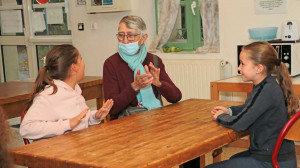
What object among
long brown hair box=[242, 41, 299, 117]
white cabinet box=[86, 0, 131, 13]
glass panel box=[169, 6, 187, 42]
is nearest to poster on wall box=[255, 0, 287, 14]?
glass panel box=[169, 6, 187, 42]

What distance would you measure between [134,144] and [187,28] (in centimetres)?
323

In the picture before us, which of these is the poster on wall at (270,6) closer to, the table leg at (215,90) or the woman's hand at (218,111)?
the table leg at (215,90)

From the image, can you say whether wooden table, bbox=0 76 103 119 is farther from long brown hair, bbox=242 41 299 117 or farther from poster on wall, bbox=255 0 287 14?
long brown hair, bbox=242 41 299 117

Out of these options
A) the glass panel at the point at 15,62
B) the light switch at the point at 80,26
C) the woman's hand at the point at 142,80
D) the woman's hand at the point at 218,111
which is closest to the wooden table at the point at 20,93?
the woman's hand at the point at 142,80

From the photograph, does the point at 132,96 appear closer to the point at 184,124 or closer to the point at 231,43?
the point at 184,124

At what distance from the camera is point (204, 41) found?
488cm

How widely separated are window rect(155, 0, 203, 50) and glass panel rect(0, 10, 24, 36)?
2.71m

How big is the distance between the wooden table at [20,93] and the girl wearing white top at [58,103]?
0.89m

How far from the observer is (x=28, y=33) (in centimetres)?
686

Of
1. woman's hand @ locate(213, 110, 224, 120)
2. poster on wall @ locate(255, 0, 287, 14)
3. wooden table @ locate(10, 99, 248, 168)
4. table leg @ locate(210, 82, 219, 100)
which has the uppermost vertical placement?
poster on wall @ locate(255, 0, 287, 14)

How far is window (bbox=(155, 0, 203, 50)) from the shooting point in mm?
4953

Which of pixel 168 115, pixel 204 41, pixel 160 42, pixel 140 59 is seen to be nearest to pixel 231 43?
pixel 204 41

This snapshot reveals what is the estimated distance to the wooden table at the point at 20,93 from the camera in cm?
331

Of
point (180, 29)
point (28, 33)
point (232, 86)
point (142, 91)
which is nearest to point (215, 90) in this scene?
point (232, 86)
